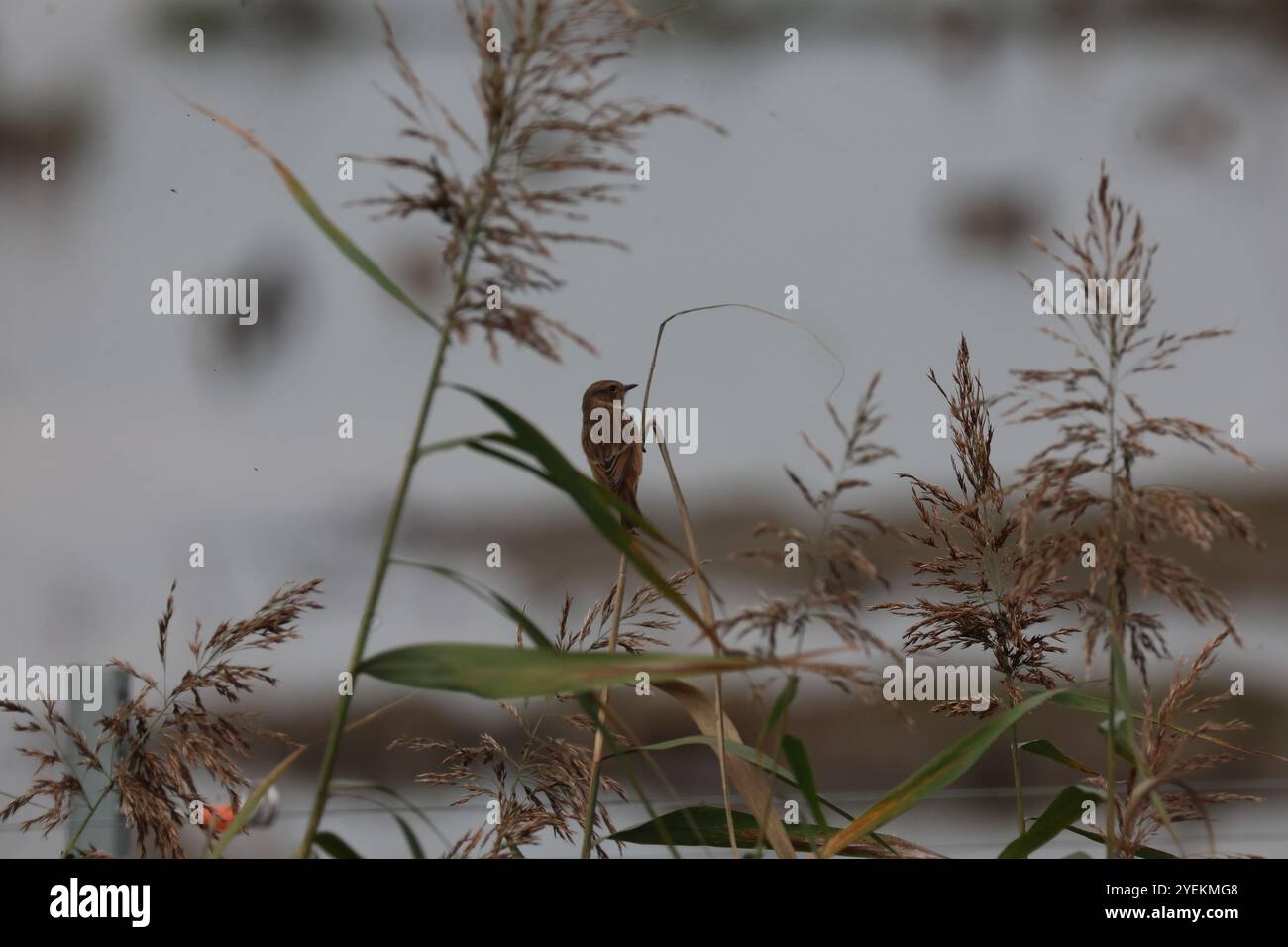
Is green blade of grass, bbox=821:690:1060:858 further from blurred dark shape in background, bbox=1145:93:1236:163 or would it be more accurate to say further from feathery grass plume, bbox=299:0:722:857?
blurred dark shape in background, bbox=1145:93:1236:163

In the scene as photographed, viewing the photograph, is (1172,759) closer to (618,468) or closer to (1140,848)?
(1140,848)

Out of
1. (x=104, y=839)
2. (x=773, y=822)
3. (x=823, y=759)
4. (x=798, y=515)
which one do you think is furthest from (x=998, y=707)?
(x=823, y=759)

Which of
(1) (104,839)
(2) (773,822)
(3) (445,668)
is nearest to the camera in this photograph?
(3) (445,668)

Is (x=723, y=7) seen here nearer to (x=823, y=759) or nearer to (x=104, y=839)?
(x=823, y=759)

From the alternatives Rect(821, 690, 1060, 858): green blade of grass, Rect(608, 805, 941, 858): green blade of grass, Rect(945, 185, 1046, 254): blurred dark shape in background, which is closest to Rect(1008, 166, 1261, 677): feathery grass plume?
Rect(821, 690, 1060, 858): green blade of grass

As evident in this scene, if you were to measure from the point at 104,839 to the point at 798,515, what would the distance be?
1.51 m

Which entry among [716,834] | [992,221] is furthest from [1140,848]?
[992,221]

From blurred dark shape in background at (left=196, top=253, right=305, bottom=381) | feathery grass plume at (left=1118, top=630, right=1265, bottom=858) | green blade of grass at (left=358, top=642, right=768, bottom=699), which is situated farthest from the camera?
blurred dark shape in background at (left=196, top=253, right=305, bottom=381)

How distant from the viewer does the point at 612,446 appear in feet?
1.67

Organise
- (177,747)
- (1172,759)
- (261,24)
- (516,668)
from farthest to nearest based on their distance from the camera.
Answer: (261,24), (177,747), (1172,759), (516,668)

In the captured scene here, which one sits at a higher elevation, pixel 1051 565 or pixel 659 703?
pixel 1051 565

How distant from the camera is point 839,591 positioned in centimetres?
33

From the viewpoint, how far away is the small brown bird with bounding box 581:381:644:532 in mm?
494

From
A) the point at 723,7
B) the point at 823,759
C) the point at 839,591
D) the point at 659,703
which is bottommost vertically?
the point at 823,759
